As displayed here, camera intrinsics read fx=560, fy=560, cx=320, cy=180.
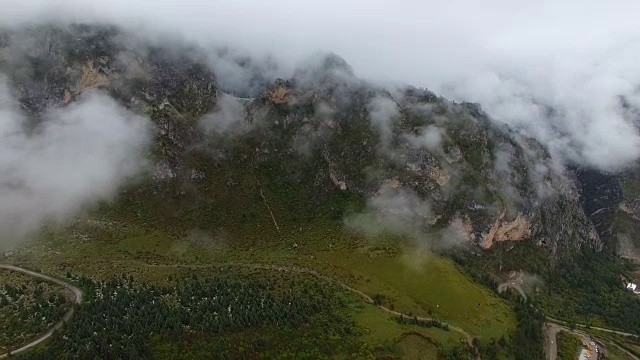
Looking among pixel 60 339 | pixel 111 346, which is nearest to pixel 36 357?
pixel 60 339

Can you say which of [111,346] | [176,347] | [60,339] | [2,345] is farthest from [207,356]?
[2,345]

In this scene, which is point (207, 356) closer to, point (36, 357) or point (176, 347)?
point (176, 347)

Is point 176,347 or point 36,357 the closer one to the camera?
point 36,357

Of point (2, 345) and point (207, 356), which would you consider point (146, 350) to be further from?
point (2, 345)

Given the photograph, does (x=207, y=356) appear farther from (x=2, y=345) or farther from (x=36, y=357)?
(x=2, y=345)

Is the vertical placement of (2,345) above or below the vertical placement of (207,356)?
below

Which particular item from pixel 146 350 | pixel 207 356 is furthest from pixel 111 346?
pixel 207 356

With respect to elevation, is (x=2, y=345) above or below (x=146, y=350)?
below
